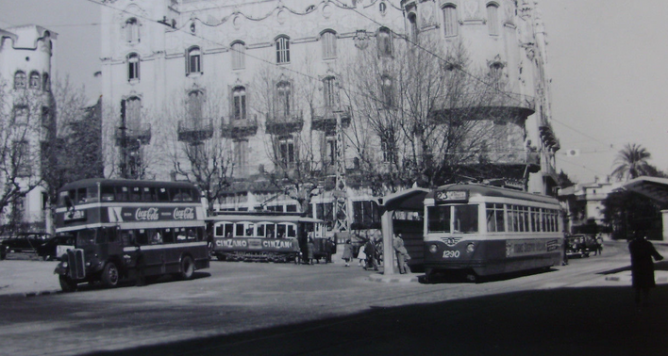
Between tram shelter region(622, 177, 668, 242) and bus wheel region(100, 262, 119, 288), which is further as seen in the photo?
bus wheel region(100, 262, 119, 288)

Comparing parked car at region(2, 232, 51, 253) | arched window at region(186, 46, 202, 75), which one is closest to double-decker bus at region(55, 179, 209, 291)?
parked car at region(2, 232, 51, 253)

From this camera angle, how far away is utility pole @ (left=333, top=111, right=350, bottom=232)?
39.1 m

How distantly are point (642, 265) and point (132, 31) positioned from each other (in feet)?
154

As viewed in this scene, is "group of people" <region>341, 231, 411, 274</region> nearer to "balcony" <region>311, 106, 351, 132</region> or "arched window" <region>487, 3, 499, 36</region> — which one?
"balcony" <region>311, 106, 351, 132</region>

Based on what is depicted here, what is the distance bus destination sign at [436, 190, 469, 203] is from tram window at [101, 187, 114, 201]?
11.8 meters

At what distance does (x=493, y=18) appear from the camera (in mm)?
46969

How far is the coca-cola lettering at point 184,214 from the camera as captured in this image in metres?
29.2

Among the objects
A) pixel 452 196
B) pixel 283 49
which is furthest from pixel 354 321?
pixel 283 49

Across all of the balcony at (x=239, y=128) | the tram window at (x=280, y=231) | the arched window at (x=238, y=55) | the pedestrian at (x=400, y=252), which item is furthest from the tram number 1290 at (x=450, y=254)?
the arched window at (x=238, y=55)

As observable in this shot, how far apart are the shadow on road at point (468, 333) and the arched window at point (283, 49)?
1497 inches

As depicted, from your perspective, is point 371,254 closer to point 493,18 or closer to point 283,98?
point 283,98

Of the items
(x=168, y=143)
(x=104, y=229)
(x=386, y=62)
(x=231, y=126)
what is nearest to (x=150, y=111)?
(x=168, y=143)

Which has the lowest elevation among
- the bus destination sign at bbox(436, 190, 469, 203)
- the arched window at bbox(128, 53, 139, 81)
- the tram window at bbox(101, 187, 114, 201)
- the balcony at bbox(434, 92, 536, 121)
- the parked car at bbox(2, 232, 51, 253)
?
the parked car at bbox(2, 232, 51, 253)

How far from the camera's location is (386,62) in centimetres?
3412
